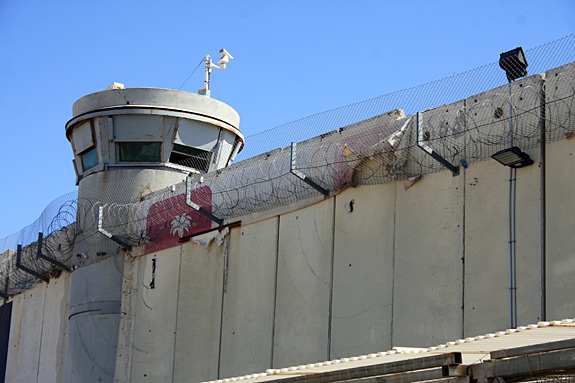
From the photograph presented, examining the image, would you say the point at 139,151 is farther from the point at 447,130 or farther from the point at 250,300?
the point at 447,130

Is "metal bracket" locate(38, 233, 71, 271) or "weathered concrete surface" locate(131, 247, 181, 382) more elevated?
"metal bracket" locate(38, 233, 71, 271)

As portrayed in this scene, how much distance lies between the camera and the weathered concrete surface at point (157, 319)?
1772 centimetres

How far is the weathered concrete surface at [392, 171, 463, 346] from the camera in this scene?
12164 mm

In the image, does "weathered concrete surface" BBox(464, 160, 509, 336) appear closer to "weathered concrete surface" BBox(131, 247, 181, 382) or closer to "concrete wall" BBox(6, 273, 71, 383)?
"weathered concrete surface" BBox(131, 247, 181, 382)

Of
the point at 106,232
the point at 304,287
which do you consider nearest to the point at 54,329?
the point at 106,232

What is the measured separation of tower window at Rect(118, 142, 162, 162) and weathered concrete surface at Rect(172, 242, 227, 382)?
2830mm

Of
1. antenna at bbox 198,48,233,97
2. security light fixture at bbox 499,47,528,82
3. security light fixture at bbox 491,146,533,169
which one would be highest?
antenna at bbox 198,48,233,97

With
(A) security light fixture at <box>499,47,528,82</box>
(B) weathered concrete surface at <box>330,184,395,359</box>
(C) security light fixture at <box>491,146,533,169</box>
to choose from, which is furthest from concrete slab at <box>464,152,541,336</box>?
(B) weathered concrete surface at <box>330,184,395,359</box>

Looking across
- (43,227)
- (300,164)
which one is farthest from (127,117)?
(300,164)

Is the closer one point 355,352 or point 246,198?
point 355,352

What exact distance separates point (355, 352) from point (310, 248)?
2.10 m

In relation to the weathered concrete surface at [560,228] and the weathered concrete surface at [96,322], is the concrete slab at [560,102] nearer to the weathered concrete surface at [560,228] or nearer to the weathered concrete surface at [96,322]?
the weathered concrete surface at [560,228]

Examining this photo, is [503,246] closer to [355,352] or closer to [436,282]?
[436,282]

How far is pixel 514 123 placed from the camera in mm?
11727
